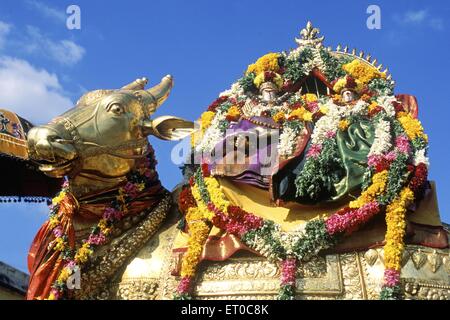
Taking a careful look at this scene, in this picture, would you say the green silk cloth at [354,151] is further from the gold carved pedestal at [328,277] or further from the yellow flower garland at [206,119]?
the yellow flower garland at [206,119]

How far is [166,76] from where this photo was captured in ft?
25.9

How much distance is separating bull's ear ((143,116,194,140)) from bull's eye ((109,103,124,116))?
0.98ft

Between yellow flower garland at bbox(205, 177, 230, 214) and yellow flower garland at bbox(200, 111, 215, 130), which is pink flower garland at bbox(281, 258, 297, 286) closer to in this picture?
yellow flower garland at bbox(205, 177, 230, 214)

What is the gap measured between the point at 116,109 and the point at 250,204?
1.67m

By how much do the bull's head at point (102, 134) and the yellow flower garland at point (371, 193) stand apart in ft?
6.15

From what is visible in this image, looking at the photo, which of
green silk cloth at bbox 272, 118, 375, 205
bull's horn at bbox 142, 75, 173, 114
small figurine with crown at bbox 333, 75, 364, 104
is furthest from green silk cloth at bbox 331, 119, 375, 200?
bull's horn at bbox 142, 75, 173, 114

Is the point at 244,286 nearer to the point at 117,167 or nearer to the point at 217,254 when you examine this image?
the point at 217,254

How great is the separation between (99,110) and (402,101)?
11.2 ft

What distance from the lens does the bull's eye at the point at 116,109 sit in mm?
7047

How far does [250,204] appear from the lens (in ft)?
23.6

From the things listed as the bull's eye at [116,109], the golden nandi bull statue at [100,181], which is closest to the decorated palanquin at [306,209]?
the golden nandi bull statue at [100,181]

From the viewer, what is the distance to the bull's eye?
277 inches

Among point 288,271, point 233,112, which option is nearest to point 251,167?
point 233,112
